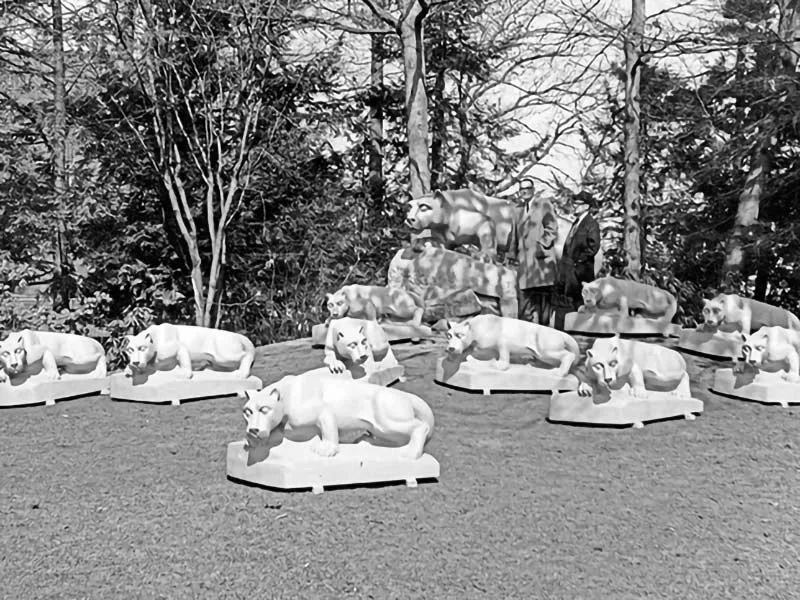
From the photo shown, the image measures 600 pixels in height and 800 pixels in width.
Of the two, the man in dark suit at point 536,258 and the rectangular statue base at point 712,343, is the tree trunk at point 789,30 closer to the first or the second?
the man in dark suit at point 536,258

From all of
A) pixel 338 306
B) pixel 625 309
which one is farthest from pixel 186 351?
pixel 625 309

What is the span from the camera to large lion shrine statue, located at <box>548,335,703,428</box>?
563cm

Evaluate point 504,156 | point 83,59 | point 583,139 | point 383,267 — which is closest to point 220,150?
point 83,59

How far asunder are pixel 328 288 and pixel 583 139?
7.35m

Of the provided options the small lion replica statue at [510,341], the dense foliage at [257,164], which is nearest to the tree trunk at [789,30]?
the dense foliage at [257,164]

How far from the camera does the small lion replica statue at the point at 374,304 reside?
27.0ft

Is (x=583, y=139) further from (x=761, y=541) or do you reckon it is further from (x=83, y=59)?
(x=761, y=541)

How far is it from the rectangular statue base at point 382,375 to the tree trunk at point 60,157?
726 centimetres

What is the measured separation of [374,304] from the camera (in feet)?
28.6

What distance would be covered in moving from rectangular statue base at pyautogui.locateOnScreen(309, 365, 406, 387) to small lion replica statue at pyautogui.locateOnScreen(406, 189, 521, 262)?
11.3 feet

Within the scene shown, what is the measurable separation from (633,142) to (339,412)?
32.7 ft

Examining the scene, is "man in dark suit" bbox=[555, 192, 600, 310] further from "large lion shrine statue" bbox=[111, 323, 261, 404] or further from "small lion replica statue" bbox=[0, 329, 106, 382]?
"small lion replica statue" bbox=[0, 329, 106, 382]

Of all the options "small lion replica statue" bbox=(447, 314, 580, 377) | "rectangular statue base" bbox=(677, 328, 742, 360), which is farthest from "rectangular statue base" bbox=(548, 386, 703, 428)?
"rectangular statue base" bbox=(677, 328, 742, 360)

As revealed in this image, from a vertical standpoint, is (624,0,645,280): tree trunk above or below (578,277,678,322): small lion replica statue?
above
